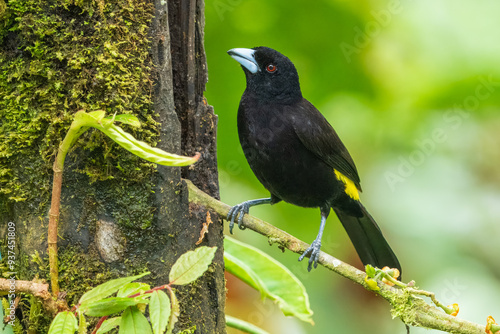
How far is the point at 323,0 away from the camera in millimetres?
3502

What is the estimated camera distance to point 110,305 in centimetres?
130

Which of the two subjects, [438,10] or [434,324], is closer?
[434,324]

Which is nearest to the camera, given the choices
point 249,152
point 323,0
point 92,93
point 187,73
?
point 92,93

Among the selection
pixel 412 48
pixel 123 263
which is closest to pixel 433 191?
pixel 412 48

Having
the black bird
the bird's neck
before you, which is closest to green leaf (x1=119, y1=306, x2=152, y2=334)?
the black bird

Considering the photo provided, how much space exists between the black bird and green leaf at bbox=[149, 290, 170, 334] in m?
Result: 1.53

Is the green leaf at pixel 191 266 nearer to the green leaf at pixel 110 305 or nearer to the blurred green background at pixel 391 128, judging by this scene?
the green leaf at pixel 110 305

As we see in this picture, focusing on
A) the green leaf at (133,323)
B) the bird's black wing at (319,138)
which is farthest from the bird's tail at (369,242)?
the green leaf at (133,323)

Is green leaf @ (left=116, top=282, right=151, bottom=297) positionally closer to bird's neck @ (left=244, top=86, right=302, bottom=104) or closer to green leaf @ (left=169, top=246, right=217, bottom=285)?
green leaf @ (left=169, top=246, right=217, bottom=285)

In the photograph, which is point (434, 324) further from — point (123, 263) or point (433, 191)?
point (433, 191)

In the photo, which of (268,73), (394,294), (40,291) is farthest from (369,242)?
(40,291)

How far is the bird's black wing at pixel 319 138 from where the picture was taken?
293cm

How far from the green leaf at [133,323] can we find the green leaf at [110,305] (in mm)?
20

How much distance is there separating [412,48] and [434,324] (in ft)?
7.45
